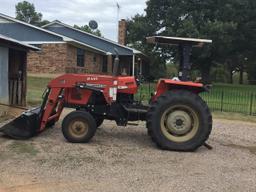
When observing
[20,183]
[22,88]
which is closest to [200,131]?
[20,183]

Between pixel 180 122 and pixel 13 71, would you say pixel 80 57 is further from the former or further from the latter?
pixel 180 122

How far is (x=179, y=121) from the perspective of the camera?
10.4 metres

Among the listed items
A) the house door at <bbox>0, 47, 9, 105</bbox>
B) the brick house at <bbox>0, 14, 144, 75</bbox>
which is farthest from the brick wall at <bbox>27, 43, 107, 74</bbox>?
the house door at <bbox>0, 47, 9, 105</bbox>

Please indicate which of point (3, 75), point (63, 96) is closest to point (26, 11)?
point (3, 75)

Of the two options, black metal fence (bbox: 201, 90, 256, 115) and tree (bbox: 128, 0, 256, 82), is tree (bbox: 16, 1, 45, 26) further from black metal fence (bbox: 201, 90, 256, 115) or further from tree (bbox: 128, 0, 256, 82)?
black metal fence (bbox: 201, 90, 256, 115)

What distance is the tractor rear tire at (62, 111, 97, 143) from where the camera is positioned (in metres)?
10.3

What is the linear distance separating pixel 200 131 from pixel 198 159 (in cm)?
103

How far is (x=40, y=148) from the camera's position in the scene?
377 inches

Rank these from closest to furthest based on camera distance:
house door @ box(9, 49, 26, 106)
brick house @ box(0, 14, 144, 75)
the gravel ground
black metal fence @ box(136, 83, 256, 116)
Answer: the gravel ground < house door @ box(9, 49, 26, 106) < black metal fence @ box(136, 83, 256, 116) < brick house @ box(0, 14, 144, 75)

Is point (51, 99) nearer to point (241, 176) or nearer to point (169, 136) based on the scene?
point (169, 136)

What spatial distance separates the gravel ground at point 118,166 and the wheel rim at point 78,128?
0.26 m

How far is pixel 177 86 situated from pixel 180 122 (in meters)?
0.75

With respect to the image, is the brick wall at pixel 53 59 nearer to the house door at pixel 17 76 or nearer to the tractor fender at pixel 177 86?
the house door at pixel 17 76

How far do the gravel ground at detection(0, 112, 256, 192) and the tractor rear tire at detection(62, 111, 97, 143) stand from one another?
0.18m
